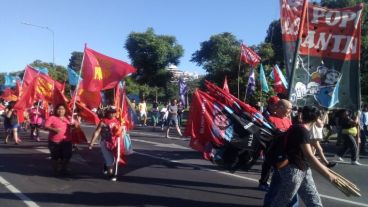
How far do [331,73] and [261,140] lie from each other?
7.70ft

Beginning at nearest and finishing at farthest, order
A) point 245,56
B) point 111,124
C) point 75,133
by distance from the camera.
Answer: point 111,124
point 75,133
point 245,56

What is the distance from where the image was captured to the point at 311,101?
947cm

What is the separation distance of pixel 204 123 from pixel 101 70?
267 centimetres

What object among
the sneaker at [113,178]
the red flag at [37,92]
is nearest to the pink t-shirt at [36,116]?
the red flag at [37,92]

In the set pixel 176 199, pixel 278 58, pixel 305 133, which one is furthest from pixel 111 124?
pixel 278 58

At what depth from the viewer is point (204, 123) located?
8.61 metres

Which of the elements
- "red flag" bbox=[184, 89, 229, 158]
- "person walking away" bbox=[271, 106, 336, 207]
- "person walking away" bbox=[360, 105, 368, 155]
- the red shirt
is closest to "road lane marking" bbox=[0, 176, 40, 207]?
"red flag" bbox=[184, 89, 229, 158]

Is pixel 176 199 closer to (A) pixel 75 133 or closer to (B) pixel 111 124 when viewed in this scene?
(B) pixel 111 124

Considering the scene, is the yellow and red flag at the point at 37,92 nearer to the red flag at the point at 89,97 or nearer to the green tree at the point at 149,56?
the red flag at the point at 89,97

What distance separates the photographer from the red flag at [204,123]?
8.36m

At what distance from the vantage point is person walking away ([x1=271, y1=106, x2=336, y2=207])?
5000 mm

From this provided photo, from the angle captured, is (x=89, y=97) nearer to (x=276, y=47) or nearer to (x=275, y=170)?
(x=275, y=170)

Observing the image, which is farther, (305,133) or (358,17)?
(358,17)

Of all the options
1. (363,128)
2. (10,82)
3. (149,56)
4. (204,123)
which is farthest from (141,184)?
(149,56)
